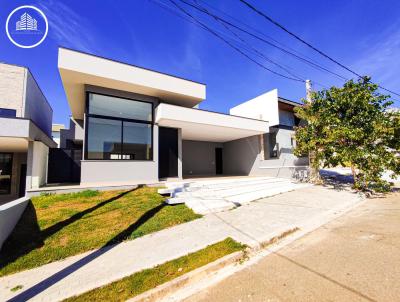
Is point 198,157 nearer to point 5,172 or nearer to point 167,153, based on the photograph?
point 167,153

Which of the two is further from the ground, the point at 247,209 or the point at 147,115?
the point at 147,115

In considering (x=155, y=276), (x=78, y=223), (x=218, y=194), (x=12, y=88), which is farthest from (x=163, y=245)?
(x=12, y=88)

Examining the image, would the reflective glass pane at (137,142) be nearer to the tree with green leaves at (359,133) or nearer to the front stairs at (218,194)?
the front stairs at (218,194)

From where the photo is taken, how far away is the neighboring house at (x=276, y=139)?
1396 centimetres

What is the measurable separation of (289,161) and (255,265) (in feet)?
39.1

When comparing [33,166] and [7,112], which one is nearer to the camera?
[33,166]

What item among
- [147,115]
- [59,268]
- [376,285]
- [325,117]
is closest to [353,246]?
[376,285]

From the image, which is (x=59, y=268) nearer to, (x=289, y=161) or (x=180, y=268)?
(x=180, y=268)

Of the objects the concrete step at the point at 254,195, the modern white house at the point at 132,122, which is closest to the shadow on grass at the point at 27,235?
the modern white house at the point at 132,122

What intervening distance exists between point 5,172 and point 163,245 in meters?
14.6

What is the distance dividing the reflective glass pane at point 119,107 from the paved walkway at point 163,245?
23.7 feet

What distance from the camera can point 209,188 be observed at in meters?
9.38

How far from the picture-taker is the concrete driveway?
2619 millimetres

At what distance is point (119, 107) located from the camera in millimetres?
10344
